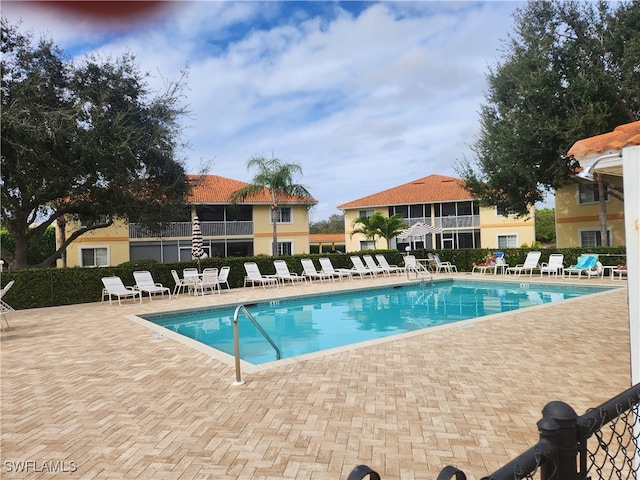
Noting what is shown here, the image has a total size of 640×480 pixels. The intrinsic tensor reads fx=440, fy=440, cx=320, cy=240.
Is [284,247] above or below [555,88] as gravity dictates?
below

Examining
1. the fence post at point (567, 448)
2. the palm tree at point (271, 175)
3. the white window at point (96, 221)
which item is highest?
the palm tree at point (271, 175)

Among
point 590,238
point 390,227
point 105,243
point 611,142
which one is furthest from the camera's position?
point 105,243

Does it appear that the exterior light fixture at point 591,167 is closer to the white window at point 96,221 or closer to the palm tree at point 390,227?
the white window at point 96,221

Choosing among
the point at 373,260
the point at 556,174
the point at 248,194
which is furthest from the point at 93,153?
the point at 556,174

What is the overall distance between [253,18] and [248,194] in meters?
16.4

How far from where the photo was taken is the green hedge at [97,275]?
14094 mm

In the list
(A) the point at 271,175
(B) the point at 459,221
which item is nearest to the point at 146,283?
(A) the point at 271,175

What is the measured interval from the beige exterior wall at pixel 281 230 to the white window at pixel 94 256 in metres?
10.4

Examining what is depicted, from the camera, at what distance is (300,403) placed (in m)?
4.66

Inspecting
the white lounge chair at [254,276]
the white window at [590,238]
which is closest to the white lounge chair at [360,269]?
the white lounge chair at [254,276]

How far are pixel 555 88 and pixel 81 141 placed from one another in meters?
20.0

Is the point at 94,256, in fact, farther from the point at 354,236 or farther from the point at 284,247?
the point at 354,236

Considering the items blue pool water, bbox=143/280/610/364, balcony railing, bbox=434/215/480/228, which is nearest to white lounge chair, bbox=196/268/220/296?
blue pool water, bbox=143/280/610/364

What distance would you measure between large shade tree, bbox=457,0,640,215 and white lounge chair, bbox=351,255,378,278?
799 cm
